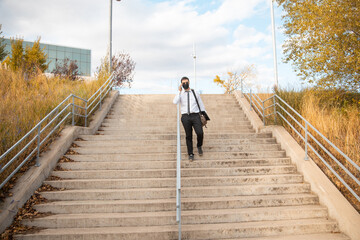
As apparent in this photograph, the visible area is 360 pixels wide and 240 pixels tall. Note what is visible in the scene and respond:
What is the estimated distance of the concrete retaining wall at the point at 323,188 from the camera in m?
3.69

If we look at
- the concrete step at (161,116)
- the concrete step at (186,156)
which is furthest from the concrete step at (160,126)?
the concrete step at (186,156)

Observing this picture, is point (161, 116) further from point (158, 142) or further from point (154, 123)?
point (158, 142)

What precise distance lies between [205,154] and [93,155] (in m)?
2.52

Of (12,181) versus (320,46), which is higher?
(320,46)

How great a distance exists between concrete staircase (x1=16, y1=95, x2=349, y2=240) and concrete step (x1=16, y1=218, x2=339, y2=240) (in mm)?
13

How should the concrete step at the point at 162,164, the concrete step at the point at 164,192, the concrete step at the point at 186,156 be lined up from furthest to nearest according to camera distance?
the concrete step at the point at 186,156 < the concrete step at the point at 162,164 < the concrete step at the point at 164,192

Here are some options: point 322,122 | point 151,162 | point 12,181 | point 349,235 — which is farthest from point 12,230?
point 322,122

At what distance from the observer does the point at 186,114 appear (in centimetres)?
543

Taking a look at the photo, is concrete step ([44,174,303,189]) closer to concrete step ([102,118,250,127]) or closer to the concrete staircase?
the concrete staircase

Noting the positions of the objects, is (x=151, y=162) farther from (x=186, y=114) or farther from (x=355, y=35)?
(x=355, y=35)

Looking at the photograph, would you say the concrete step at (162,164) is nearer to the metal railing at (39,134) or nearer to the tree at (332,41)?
the metal railing at (39,134)

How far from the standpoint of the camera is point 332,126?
227 inches

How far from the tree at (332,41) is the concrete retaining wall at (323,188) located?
201cm

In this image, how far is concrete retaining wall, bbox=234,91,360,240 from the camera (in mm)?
3693
